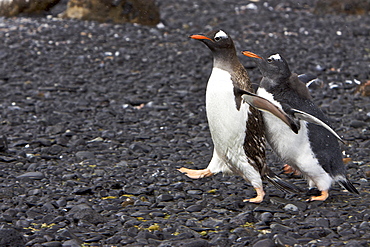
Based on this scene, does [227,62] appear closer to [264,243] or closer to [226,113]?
[226,113]

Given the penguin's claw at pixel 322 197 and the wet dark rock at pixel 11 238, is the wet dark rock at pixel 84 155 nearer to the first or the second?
the wet dark rock at pixel 11 238

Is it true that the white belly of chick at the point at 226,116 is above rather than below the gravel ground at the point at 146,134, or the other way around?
above

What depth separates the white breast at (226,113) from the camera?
410 cm

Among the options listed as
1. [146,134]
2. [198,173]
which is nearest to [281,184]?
[198,173]

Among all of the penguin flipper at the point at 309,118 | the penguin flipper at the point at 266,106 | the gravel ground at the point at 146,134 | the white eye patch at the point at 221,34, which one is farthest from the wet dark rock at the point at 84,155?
the penguin flipper at the point at 309,118

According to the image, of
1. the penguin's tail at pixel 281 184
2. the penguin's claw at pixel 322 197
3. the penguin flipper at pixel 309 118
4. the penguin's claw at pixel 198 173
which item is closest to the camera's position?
the penguin flipper at pixel 309 118

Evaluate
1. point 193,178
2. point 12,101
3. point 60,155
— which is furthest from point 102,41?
point 193,178

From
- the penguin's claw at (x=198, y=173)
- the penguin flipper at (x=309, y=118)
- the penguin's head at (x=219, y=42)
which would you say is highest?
the penguin's head at (x=219, y=42)

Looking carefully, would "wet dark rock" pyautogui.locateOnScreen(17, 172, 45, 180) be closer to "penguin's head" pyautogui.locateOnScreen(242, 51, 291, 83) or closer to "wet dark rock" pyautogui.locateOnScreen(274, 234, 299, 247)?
"penguin's head" pyautogui.locateOnScreen(242, 51, 291, 83)

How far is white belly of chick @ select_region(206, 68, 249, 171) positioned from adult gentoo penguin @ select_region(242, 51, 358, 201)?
10.5 inches

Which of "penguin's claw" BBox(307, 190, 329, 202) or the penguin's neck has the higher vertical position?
the penguin's neck

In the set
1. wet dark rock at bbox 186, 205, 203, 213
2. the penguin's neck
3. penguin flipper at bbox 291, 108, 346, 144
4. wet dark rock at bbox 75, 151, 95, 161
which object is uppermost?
the penguin's neck

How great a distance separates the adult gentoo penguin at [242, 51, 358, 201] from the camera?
423 centimetres

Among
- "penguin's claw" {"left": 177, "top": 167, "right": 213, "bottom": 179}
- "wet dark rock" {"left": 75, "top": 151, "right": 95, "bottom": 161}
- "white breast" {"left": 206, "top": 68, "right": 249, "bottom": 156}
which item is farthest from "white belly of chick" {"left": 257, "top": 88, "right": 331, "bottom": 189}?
"wet dark rock" {"left": 75, "top": 151, "right": 95, "bottom": 161}
